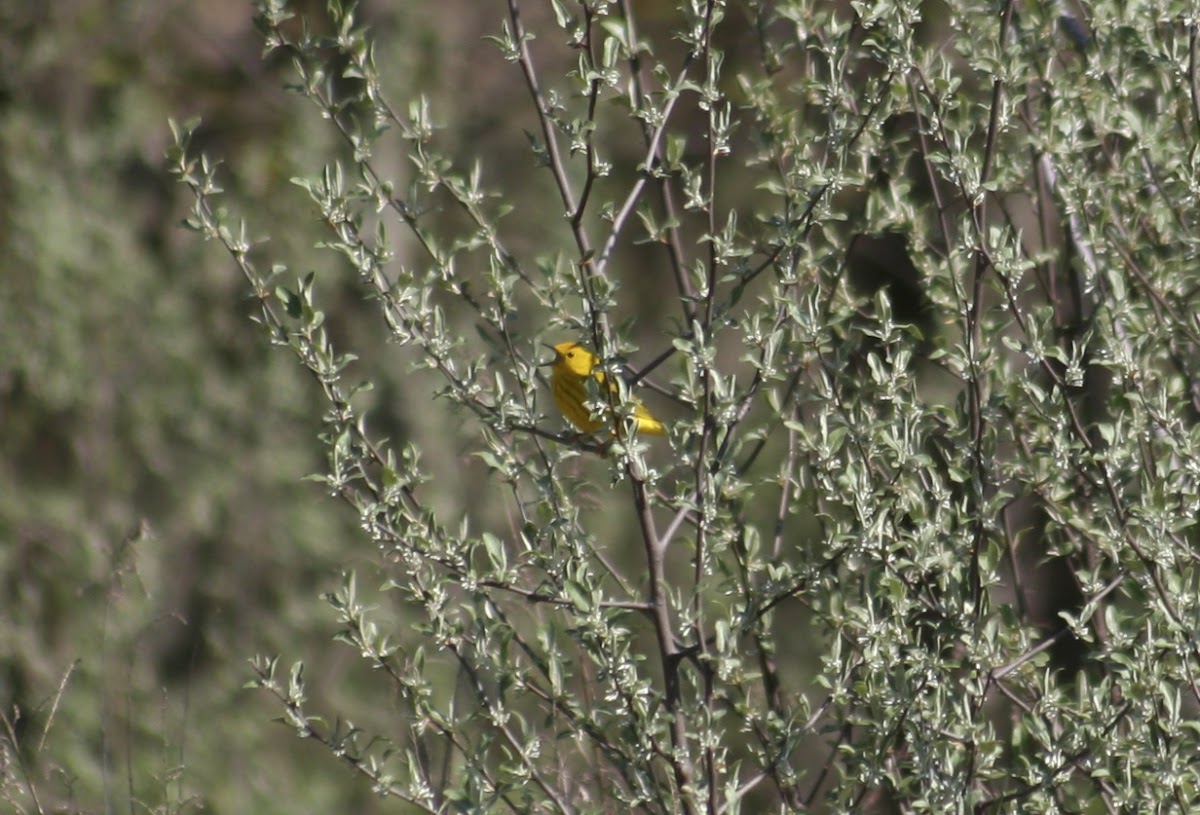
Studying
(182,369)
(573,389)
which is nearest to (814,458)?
(573,389)

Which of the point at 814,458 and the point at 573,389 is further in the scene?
the point at 573,389

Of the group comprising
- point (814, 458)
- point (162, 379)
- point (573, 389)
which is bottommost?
point (814, 458)

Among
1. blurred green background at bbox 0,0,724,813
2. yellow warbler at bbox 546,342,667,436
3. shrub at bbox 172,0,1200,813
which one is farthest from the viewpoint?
blurred green background at bbox 0,0,724,813

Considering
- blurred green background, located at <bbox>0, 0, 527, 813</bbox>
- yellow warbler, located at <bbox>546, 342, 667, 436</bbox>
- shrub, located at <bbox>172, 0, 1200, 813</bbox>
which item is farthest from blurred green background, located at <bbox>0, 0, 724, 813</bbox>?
shrub, located at <bbox>172, 0, 1200, 813</bbox>

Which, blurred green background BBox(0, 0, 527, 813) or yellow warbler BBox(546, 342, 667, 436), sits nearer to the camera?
yellow warbler BBox(546, 342, 667, 436)

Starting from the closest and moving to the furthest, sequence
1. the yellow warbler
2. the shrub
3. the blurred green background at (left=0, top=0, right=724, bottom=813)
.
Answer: the shrub → the yellow warbler → the blurred green background at (left=0, top=0, right=724, bottom=813)

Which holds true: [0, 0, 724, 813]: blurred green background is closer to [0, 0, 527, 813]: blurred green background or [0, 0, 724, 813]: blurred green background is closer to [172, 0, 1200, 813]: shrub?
[0, 0, 527, 813]: blurred green background

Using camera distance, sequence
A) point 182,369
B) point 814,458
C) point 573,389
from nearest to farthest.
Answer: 1. point 814,458
2. point 573,389
3. point 182,369

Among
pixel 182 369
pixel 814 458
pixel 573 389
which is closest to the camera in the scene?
pixel 814 458

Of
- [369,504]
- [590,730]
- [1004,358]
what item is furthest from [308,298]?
[1004,358]

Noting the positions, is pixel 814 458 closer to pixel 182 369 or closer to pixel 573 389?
pixel 573 389

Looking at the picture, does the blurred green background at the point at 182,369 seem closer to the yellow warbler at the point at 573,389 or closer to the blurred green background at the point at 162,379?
the blurred green background at the point at 162,379

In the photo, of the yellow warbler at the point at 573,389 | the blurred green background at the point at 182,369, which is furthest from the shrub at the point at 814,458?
the blurred green background at the point at 182,369

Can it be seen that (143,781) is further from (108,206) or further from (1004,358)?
(1004,358)
